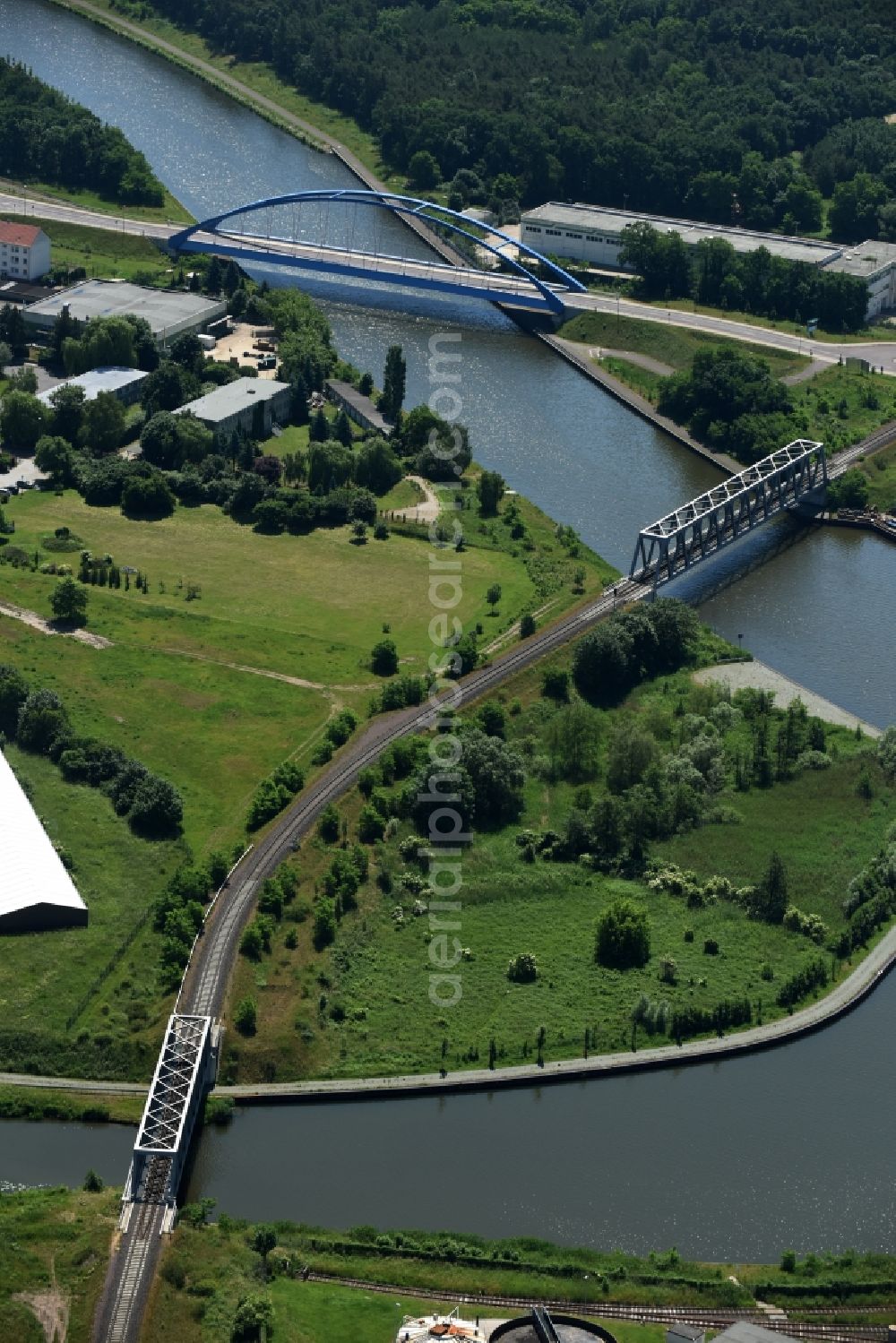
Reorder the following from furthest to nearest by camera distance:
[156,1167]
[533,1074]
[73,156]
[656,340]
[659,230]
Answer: [73,156] < [659,230] < [656,340] < [533,1074] < [156,1167]

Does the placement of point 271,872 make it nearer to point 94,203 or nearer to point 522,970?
point 522,970

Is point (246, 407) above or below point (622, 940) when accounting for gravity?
above

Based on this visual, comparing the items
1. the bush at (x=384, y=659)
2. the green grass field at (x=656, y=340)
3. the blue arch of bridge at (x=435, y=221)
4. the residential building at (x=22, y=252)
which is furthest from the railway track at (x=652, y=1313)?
the residential building at (x=22, y=252)

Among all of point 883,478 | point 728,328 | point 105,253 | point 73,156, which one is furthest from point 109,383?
point 73,156

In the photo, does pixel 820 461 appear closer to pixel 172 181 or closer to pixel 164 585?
pixel 164 585

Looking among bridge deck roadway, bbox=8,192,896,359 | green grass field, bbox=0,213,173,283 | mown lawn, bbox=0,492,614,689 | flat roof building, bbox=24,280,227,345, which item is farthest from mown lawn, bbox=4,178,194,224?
mown lawn, bbox=0,492,614,689

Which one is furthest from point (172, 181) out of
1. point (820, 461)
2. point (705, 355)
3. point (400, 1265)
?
point (400, 1265)

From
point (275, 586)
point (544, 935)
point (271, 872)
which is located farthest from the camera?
point (275, 586)
